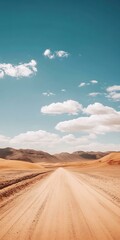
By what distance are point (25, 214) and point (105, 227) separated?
328 cm

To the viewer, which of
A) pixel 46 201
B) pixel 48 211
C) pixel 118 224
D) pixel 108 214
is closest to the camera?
pixel 118 224

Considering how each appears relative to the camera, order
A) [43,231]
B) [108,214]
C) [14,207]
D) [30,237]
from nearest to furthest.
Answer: [30,237] → [43,231] → [108,214] → [14,207]

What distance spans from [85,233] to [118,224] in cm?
142

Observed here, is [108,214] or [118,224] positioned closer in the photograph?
[118,224]

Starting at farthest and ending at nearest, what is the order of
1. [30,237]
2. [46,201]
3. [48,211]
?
[46,201]
[48,211]
[30,237]

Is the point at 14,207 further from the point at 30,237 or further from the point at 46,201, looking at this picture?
the point at 30,237

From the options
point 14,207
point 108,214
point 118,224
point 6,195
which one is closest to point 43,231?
point 118,224

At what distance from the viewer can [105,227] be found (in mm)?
7660

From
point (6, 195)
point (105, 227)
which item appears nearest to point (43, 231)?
point (105, 227)

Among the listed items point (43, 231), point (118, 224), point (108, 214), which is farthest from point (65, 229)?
point (108, 214)

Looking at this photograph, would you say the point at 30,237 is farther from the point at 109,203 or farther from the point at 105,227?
the point at 109,203

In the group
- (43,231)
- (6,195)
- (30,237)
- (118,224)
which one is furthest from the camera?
(6,195)

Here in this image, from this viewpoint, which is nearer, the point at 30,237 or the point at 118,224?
the point at 30,237

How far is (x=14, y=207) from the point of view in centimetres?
1103
